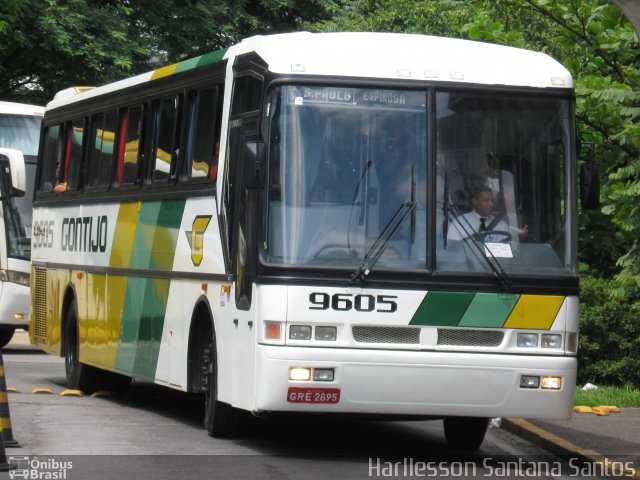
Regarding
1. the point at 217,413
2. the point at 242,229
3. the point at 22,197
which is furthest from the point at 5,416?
the point at 22,197

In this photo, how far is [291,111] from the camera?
11289 millimetres

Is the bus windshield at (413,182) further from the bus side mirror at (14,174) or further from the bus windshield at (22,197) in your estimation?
the bus windshield at (22,197)

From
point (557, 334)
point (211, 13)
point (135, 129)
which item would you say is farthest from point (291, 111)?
point (211, 13)

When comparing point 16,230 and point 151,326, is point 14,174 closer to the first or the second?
point 151,326

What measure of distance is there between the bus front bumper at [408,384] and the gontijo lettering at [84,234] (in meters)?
5.58

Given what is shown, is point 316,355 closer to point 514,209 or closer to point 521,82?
point 514,209

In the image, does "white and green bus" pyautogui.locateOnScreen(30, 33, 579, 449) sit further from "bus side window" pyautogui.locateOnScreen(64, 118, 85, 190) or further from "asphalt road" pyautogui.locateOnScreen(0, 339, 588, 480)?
"bus side window" pyautogui.locateOnScreen(64, 118, 85, 190)

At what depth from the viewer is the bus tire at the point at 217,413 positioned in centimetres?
1254

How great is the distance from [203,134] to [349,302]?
2895mm

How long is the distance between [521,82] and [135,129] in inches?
202

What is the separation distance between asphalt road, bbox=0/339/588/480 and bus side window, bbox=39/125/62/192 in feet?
11.9

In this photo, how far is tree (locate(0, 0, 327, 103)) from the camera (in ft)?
103

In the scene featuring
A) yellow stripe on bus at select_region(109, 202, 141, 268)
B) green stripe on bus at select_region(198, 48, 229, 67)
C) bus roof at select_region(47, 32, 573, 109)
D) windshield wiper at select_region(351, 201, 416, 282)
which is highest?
green stripe on bus at select_region(198, 48, 229, 67)

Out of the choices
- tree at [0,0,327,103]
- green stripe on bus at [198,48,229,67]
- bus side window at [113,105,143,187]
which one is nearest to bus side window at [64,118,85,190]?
bus side window at [113,105,143,187]
